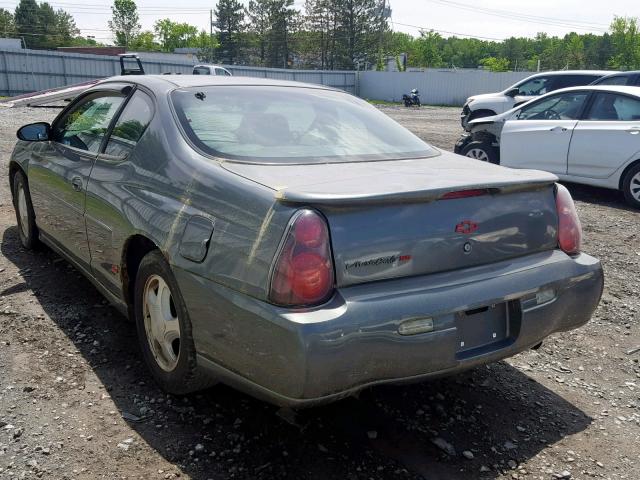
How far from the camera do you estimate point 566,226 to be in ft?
10.1

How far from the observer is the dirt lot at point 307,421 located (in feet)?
8.59

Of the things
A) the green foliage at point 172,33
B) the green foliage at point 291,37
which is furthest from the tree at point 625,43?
the green foliage at point 172,33

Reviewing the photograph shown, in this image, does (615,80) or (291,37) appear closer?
(615,80)

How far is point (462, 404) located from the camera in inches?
124

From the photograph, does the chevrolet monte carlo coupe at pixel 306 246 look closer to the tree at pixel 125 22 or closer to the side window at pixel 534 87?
the side window at pixel 534 87

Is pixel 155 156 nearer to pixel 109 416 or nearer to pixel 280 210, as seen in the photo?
pixel 280 210

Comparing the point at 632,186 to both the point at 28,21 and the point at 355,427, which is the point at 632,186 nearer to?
the point at 355,427

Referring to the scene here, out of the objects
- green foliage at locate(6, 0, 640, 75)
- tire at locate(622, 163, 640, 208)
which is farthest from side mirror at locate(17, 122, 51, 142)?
green foliage at locate(6, 0, 640, 75)

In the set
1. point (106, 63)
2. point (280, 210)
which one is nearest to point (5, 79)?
point (106, 63)

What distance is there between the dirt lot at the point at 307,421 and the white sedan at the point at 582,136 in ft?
15.2

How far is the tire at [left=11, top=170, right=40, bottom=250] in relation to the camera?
5029 millimetres

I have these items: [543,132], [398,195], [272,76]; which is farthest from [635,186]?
[272,76]

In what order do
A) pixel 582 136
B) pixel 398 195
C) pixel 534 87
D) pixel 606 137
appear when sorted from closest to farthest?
pixel 398 195 < pixel 606 137 < pixel 582 136 < pixel 534 87

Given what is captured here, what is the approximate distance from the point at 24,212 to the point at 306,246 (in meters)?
3.79
